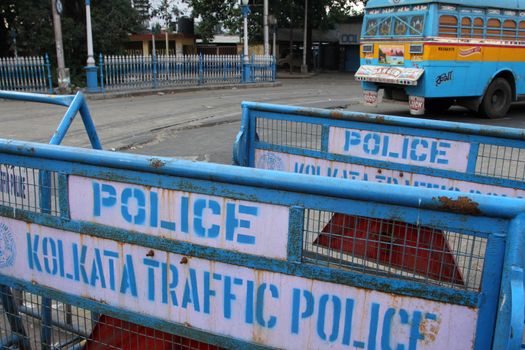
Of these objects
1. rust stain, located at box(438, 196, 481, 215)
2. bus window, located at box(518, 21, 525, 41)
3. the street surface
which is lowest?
the street surface

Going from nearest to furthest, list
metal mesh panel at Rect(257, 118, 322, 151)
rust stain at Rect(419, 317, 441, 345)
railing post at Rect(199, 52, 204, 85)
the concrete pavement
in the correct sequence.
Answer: rust stain at Rect(419, 317, 441, 345) → metal mesh panel at Rect(257, 118, 322, 151) → the concrete pavement → railing post at Rect(199, 52, 204, 85)

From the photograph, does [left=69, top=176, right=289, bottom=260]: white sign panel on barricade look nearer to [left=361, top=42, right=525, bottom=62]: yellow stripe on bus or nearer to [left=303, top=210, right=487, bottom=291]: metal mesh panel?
[left=303, top=210, right=487, bottom=291]: metal mesh panel

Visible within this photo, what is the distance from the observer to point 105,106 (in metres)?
15.5

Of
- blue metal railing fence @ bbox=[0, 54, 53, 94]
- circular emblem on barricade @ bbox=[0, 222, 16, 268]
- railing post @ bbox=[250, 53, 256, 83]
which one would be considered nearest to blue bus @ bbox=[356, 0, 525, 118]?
railing post @ bbox=[250, 53, 256, 83]

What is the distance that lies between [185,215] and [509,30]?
41.5 feet

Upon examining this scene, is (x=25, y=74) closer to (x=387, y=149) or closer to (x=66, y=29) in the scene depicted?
(x=66, y=29)

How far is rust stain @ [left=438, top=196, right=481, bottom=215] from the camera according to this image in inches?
71.0

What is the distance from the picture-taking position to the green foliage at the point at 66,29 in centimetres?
2059

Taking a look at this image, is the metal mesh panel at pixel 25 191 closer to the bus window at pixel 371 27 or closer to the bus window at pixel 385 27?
the bus window at pixel 385 27

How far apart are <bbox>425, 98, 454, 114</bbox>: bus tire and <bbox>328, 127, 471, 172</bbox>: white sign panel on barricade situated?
31.5 feet

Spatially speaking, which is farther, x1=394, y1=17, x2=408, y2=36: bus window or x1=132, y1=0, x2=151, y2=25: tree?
x1=132, y1=0, x2=151, y2=25: tree

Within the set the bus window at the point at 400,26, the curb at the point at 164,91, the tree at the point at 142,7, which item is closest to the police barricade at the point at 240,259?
the bus window at the point at 400,26

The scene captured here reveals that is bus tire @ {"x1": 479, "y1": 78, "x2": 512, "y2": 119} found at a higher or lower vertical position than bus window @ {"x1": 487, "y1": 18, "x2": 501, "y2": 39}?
lower

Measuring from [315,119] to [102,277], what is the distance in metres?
2.74
